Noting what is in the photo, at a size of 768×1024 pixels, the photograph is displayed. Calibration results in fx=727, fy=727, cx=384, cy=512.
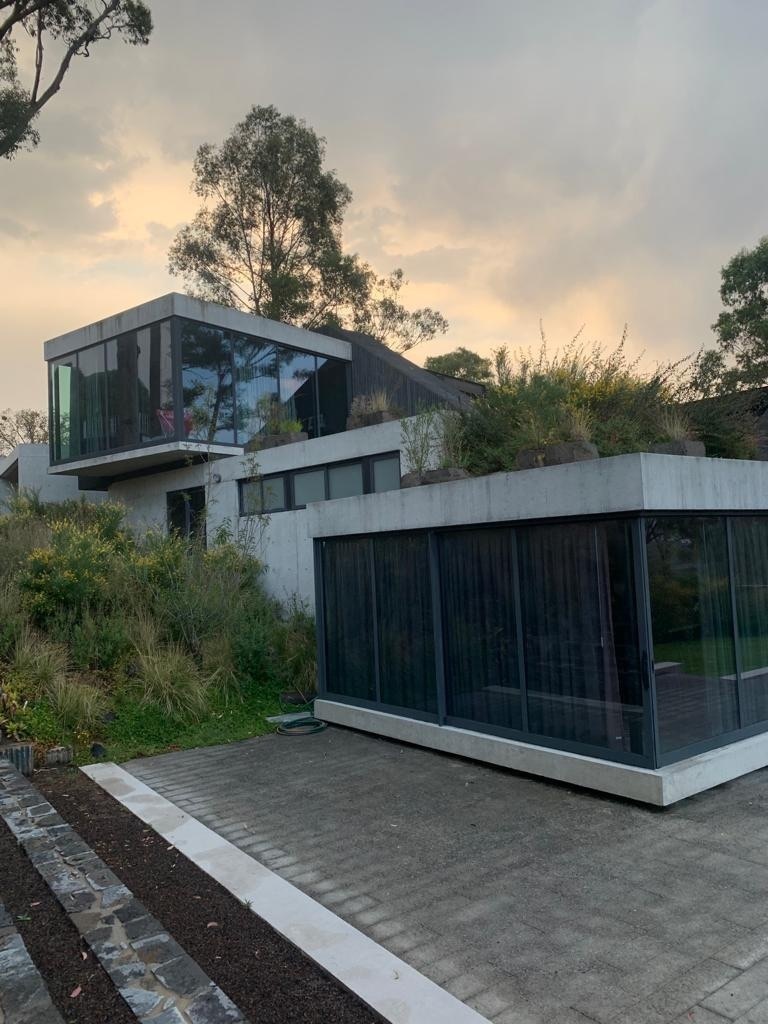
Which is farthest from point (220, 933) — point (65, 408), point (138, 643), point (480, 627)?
point (65, 408)

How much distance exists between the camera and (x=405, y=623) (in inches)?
276

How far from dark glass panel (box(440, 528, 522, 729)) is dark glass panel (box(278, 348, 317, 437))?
10173 mm

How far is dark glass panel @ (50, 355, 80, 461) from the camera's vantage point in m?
16.3

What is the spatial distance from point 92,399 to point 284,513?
7041 mm

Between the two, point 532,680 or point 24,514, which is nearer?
point 532,680

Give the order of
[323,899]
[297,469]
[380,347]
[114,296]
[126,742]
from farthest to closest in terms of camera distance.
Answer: [380,347], [114,296], [297,469], [126,742], [323,899]

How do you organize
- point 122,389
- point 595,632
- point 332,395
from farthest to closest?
point 332,395, point 122,389, point 595,632

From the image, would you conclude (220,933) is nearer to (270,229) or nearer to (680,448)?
(680,448)

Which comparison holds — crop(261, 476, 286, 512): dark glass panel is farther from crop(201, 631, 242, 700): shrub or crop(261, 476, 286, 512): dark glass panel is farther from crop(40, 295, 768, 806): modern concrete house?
crop(40, 295, 768, 806): modern concrete house

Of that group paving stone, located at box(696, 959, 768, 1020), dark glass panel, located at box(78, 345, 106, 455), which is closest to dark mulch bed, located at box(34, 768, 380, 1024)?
paving stone, located at box(696, 959, 768, 1020)

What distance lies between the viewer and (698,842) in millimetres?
4371

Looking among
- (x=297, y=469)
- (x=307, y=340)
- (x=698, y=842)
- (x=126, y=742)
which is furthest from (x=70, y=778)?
(x=307, y=340)

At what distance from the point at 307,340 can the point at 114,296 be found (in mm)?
4542

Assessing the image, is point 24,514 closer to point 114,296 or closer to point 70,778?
point 114,296
